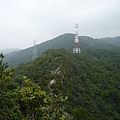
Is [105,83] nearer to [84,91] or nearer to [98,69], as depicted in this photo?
[98,69]

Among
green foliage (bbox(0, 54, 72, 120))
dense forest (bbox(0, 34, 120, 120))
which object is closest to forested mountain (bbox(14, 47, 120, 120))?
dense forest (bbox(0, 34, 120, 120))

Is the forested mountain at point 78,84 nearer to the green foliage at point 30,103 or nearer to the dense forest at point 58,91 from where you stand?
the dense forest at point 58,91

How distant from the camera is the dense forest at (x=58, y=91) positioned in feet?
29.5

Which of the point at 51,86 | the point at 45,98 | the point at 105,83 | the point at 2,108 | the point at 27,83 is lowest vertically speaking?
the point at 105,83

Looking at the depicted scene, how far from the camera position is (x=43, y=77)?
37031mm

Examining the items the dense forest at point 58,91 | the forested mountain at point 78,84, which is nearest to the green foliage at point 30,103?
the dense forest at point 58,91

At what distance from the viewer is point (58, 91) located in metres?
32.7

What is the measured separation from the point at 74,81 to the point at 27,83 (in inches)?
1272

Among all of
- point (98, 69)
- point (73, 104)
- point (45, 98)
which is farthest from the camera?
point (98, 69)

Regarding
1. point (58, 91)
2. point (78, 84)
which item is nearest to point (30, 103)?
point (58, 91)

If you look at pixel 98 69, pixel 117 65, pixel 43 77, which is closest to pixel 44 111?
pixel 43 77

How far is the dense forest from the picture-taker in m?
8.98

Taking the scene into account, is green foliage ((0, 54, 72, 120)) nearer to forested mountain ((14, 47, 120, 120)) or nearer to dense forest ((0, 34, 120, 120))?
dense forest ((0, 34, 120, 120))

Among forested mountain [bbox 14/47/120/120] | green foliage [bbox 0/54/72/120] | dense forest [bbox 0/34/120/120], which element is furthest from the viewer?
forested mountain [bbox 14/47/120/120]
